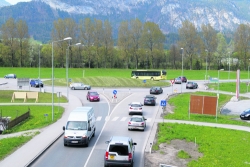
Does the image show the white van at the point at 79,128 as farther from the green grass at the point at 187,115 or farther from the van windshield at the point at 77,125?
the green grass at the point at 187,115

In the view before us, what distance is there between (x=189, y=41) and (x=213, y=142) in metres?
93.4

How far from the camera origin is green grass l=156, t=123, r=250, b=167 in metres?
21.4

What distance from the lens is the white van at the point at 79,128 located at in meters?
24.2

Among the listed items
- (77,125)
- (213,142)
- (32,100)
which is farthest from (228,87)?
(77,125)

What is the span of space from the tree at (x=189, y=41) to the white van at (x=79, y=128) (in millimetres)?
94305

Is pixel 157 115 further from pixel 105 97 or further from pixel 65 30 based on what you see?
pixel 65 30

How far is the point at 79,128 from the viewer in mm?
24828

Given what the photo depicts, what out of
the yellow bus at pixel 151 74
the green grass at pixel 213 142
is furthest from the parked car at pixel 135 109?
the yellow bus at pixel 151 74

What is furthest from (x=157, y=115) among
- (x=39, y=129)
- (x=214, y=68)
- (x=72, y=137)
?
(x=214, y=68)

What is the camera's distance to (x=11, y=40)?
111 m

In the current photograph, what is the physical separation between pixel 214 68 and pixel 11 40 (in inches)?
2634

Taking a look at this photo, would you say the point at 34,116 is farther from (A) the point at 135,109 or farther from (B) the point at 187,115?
(B) the point at 187,115

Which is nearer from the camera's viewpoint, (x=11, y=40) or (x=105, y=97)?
(x=105, y=97)

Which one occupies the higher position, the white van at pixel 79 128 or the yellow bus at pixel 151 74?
the yellow bus at pixel 151 74
